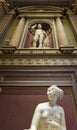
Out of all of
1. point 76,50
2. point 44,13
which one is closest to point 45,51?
point 76,50

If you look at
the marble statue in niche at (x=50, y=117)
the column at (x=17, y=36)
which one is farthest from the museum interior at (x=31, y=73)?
the marble statue in niche at (x=50, y=117)

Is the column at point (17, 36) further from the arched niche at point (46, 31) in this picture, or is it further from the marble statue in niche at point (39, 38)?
the marble statue in niche at point (39, 38)

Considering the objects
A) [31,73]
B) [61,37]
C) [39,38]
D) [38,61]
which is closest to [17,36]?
[39,38]

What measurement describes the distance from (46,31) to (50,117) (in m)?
6.17

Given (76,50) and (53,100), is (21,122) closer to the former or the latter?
(53,100)

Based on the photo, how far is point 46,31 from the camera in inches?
329

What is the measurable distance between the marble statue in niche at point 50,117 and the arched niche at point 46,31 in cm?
395

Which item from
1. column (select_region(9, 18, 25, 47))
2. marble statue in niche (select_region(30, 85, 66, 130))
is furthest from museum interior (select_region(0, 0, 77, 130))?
marble statue in niche (select_region(30, 85, 66, 130))

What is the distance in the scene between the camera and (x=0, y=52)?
5.50 meters

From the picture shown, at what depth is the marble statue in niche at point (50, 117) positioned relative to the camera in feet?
8.18

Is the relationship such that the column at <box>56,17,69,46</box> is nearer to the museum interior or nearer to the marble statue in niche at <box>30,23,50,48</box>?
the museum interior

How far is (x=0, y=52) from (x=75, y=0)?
565 centimetres

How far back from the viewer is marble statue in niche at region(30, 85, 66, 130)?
249 centimetres

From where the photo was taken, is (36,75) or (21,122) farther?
(36,75)
